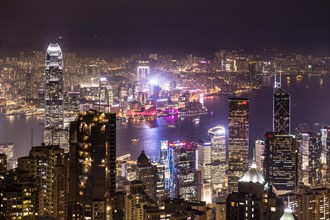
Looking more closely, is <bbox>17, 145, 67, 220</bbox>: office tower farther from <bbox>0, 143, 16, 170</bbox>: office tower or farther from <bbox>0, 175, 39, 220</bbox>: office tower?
<bbox>0, 143, 16, 170</bbox>: office tower

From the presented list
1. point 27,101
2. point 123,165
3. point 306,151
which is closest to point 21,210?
point 123,165

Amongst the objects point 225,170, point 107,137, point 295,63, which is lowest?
point 225,170

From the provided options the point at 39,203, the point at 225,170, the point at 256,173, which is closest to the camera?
the point at 256,173

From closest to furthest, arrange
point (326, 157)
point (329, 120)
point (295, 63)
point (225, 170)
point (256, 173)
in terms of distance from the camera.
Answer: point (256, 173), point (225, 170), point (326, 157), point (329, 120), point (295, 63)

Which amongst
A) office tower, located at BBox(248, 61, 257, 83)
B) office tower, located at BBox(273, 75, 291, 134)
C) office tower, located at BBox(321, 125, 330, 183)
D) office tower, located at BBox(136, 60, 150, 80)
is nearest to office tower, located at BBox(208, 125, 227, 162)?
office tower, located at BBox(273, 75, 291, 134)

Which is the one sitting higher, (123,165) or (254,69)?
(254,69)

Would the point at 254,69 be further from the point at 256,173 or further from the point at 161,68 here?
the point at 256,173

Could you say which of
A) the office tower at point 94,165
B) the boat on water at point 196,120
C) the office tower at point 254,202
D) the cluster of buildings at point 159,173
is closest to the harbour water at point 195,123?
the boat on water at point 196,120

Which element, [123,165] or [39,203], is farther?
[123,165]

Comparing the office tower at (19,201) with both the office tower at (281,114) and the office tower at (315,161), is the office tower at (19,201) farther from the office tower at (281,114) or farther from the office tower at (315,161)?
the office tower at (281,114)
